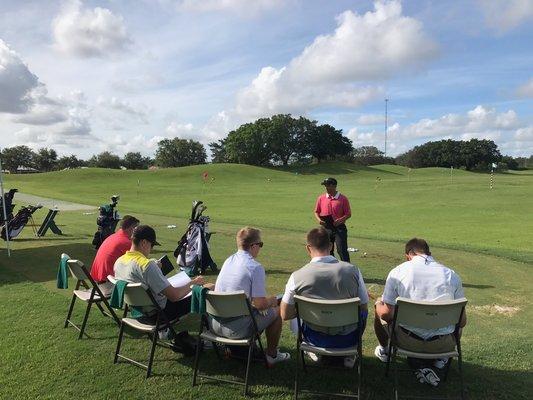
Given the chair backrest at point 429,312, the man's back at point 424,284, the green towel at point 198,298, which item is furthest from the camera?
the green towel at point 198,298

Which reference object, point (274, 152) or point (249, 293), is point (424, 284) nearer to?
point (249, 293)

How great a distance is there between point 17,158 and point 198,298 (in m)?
117

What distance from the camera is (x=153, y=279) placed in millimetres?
4883

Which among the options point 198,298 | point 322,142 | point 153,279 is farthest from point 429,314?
point 322,142

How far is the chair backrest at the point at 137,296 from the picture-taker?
15.1 ft

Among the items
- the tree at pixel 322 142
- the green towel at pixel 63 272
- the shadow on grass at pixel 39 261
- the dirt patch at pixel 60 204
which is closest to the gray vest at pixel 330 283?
the green towel at pixel 63 272

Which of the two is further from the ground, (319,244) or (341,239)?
(319,244)

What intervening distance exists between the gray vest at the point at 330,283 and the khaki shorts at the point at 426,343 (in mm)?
534

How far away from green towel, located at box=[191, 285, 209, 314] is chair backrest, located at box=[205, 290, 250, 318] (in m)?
0.05

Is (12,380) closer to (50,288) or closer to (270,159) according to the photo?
(50,288)

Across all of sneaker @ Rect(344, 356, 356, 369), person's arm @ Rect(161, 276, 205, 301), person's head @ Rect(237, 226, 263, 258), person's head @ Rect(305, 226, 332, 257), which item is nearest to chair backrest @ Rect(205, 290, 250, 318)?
person's arm @ Rect(161, 276, 205, 301)

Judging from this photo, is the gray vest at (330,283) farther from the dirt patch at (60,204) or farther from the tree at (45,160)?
the tree at (45,160)

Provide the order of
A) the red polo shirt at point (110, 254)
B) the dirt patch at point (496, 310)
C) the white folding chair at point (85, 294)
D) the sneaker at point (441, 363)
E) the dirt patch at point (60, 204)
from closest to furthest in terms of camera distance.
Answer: the sneaker at point (441, 363)
the white folding chair at point (85, 294)
the red polo shirt at point (110, 254)
the dirt patch at point (496, 310)
the dirt patch at point (60, 204)

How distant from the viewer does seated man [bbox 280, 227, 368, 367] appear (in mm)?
4230
